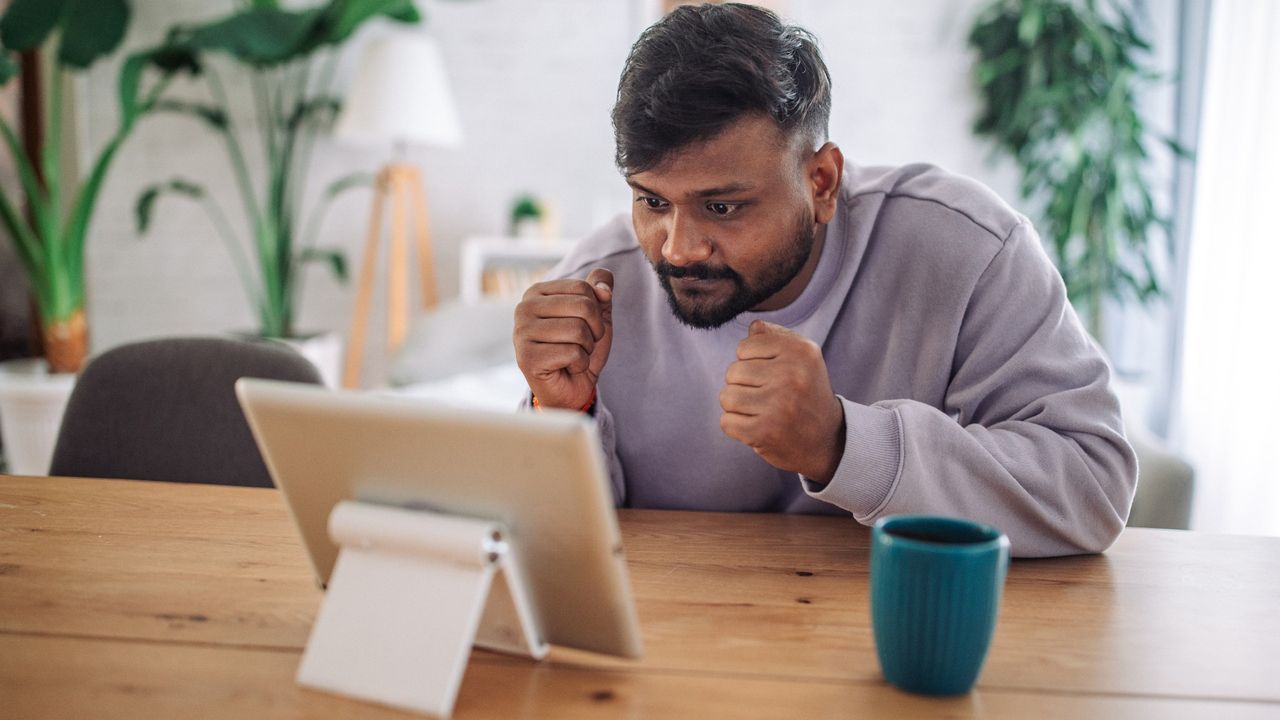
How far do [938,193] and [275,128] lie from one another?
3.19 m

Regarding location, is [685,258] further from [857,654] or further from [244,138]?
[244,138]

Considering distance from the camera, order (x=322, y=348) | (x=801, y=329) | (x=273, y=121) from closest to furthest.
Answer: (x=801, y=329) → (x=322, y=348) → (x=273, y=121)

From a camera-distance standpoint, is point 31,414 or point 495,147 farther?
point 495,147

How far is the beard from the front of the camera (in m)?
1.14

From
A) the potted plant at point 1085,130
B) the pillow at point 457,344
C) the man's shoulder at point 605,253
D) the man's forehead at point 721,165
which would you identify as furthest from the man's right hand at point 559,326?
the potted plant at point 1085,130

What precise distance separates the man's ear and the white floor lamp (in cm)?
241

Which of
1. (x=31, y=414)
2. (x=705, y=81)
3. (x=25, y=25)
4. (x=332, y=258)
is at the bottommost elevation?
(x=31, y=414)

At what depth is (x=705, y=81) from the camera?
3.54 ft

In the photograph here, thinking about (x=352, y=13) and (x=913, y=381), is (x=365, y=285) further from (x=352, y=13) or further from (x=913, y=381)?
(x=913, y=381)

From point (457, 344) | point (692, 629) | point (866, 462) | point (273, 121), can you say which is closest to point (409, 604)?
point (692, 629)

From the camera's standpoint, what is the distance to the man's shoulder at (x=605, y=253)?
1378mm

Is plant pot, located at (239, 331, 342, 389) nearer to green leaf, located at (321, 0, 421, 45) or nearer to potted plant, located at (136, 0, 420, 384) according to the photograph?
potted plant, located at (136, 0, 420, 384)

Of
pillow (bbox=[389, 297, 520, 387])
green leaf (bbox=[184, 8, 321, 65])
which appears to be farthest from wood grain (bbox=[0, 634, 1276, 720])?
green leaf (bbox=[184, 8, 321, 65])

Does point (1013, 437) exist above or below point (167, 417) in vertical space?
above
